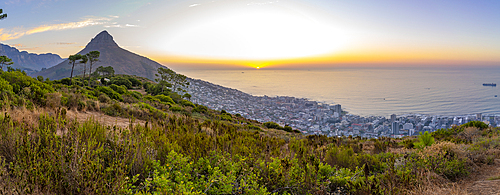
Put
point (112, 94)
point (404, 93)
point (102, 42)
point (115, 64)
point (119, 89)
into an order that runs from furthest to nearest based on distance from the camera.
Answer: point (102, 42), point (115, 64), point (404, 93), point (119, 89), point (112, 94)

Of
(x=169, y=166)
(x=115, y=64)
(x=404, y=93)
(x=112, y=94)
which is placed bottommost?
(x=404, y=93)

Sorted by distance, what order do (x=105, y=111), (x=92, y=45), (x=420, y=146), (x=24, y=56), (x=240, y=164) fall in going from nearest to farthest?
(x=240, y=164) < (x=420, y=146) < (x=105, y=111) < (x=92, y=45) < (x=24, y=56)

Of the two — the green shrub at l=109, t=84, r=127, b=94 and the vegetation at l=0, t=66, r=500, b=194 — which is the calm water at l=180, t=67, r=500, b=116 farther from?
the green shrub at l=109, t=84, r=127, b=94

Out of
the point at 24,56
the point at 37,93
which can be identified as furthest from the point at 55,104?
the point at 24,56

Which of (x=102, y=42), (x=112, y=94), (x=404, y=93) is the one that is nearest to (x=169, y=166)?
(x=112, y=94)

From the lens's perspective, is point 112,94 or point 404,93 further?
point 404,93

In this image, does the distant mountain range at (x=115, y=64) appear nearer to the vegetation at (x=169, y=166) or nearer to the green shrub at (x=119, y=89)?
the green shrub at (x=119, y=89)

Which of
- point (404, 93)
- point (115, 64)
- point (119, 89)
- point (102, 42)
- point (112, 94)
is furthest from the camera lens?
point (102, 42)

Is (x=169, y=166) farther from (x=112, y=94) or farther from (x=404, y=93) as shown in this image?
(x=404, y=93)

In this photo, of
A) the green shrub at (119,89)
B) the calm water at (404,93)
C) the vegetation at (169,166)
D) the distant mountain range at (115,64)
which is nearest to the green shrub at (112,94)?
the green shrub at (119,89)

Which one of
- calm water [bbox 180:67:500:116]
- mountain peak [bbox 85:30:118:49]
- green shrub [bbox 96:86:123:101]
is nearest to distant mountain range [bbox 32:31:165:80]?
mountain peak [bbox 85:30:118:49]

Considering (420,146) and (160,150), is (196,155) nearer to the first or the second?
(160,150)
